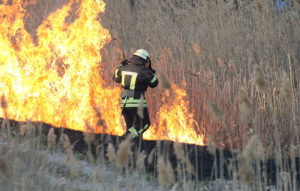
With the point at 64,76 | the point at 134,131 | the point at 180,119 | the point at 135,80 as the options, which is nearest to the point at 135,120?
the point at 134,131

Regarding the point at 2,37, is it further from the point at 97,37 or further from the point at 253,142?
the point at 253,142

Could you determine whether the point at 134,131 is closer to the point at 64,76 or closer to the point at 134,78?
the point at 134,78

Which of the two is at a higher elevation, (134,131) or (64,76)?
(64,76)

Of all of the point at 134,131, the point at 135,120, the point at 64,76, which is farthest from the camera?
the point at 64,76

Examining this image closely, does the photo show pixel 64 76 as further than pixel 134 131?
Yes

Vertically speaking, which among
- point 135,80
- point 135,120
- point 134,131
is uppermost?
point 135,80

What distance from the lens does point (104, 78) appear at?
7.77 metres

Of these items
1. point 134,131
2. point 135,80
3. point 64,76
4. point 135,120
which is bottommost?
point 134,131

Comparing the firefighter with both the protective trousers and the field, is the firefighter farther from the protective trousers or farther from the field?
the field

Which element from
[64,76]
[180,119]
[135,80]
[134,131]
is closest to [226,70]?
[180,119]

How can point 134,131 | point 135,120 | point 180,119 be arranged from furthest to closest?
point 180,119, point 135,120, point 134,131

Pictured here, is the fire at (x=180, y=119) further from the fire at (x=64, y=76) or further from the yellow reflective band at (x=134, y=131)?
the yellow reflective band at (x=134, y=131)

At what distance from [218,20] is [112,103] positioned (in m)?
2.21

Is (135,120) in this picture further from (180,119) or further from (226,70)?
(226,70)
